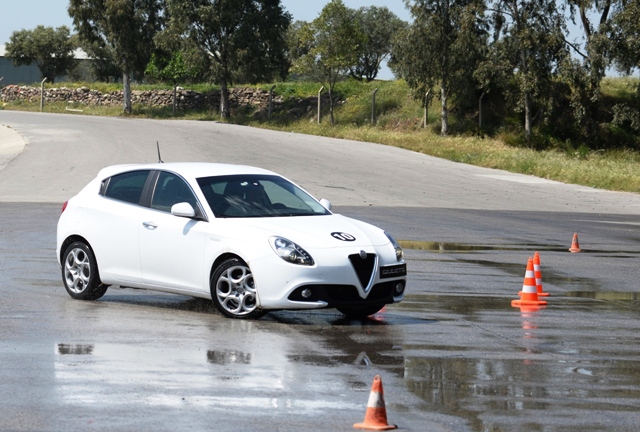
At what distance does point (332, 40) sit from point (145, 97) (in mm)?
17400

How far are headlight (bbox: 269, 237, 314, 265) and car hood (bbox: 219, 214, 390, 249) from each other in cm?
6

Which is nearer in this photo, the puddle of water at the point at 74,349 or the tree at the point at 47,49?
the puddle of water at the point at 74,349

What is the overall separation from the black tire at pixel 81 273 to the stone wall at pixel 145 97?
55742 mm

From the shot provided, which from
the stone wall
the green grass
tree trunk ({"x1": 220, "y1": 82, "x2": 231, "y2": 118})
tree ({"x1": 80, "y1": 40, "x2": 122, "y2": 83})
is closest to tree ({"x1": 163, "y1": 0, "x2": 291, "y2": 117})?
tree trunk ({"x1": 220, "y1": 82, "x2": 231, "y2": 118})

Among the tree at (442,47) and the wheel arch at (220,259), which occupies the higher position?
the tree at (442,47)

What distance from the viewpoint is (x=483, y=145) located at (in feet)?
161

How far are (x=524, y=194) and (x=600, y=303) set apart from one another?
20928 mm

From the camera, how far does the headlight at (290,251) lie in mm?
10422

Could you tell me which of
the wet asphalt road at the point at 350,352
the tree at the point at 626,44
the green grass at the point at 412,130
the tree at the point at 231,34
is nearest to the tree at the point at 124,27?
the green grass at the point at 412,130

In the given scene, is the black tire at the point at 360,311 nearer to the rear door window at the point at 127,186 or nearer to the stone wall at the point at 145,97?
the rear door window at the point at 127,186

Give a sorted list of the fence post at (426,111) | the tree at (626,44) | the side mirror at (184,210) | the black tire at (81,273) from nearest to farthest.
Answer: the side mirror at (184,210), the black tire at (81,273), the tree at (626,44), the fence post at (426,111)

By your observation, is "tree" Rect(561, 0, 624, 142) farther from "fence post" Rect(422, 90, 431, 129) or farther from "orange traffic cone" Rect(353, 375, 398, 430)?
"orange traffic cone" Rect(353, 375, 398, 430)

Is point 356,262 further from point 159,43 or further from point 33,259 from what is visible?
point 159,43

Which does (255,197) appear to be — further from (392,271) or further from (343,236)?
Answer: (392,271)
